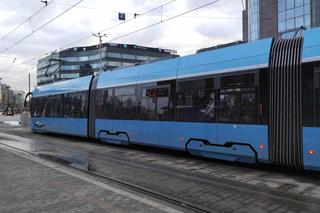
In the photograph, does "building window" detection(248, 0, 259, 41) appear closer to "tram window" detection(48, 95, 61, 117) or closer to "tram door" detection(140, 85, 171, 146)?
"tram window" detection(48, 95, 61, 117)

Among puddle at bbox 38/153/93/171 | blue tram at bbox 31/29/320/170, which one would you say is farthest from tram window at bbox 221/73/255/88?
puddle at bbox 38/153/93/171

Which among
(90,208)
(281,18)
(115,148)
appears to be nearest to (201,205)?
(90,208)

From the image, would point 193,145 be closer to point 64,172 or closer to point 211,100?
point 211,100

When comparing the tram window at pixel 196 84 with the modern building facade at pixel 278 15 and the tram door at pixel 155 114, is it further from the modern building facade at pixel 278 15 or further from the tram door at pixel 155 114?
the modern building facade at pixel 278 15

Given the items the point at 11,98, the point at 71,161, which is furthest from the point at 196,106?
the point at 11,98

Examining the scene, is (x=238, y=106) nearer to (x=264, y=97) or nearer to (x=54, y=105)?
(x=264, y=97)

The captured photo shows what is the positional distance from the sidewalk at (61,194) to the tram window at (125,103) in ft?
16.8

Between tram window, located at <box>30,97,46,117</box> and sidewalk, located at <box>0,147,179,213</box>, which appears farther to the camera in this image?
tram window, located at <box>30,97,46,117</box>

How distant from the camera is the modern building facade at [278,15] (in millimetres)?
59000

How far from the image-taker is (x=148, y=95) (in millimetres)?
14789

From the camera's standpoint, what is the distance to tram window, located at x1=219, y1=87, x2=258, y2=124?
10547mm

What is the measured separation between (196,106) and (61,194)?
5.51 m

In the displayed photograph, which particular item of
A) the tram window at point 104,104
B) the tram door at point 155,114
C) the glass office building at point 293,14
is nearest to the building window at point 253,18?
the glass office building at point 293,14

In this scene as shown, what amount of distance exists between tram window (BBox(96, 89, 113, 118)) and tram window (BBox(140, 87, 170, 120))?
8.60 feet
